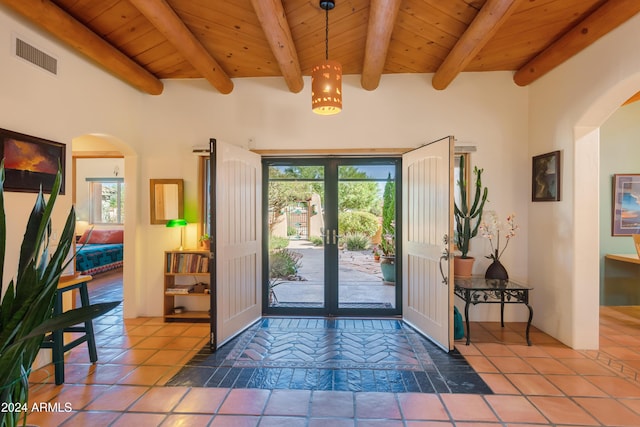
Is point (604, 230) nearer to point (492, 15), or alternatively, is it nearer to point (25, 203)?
point (492, 15)

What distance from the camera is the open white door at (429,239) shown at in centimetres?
323

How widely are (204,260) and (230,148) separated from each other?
1416 mm

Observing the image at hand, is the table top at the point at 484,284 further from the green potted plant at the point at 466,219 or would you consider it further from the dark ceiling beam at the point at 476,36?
the dark ceiling beam at the point at 476,36

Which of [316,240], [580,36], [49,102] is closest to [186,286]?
[316,240]

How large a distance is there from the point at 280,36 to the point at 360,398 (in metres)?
3.01

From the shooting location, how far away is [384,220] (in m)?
4.30

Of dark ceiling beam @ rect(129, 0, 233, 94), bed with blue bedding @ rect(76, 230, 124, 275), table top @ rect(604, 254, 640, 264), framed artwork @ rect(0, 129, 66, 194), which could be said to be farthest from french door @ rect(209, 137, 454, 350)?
bed with blue bedding @ rect(76, 230, 124, 275)

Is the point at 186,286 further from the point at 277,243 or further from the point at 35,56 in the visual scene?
the point at 35,56

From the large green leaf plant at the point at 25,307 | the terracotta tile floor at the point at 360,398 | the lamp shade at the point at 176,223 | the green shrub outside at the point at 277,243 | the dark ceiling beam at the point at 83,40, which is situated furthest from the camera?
the green shrub outside at the point at 277,243

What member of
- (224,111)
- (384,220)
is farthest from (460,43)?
(224,111)

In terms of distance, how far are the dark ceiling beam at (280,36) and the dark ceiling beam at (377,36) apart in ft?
2.37

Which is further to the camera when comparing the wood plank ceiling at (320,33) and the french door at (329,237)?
the french door at (329,237)

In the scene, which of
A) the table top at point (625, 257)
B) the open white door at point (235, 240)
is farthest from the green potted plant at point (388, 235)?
the table top at point (625, 257)

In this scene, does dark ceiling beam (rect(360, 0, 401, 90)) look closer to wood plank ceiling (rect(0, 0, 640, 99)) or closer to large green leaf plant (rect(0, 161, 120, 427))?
wood plank ceiling (rect(0, 0, 640, 99))
